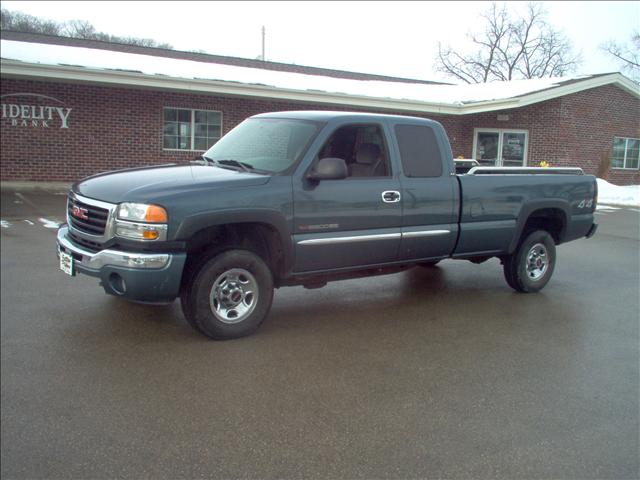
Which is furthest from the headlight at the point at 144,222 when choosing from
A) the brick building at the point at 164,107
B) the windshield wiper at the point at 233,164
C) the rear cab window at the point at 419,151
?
the brick building at the point at 164,107

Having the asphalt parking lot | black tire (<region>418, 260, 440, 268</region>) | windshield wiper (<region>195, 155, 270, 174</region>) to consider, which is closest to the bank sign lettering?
the asphalt parking lot

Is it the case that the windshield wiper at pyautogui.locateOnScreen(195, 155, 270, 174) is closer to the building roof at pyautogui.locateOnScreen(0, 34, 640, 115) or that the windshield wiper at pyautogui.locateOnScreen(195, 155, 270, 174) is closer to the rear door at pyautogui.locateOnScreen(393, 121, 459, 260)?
the rear door at pyautogui.locateOnScreen(393, 121, 459, 260)

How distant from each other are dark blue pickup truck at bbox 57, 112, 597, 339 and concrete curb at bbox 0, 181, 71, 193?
428 inches

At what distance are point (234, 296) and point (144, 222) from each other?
1014mm

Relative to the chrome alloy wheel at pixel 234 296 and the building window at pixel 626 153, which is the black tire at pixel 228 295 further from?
the building window at pixel 626 153

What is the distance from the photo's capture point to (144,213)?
4859mm

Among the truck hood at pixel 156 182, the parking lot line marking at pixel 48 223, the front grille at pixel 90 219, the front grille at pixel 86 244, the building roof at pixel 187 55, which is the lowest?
the parking lot line marking at pixel 48 223

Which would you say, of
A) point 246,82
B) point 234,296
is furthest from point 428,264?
point 246,82

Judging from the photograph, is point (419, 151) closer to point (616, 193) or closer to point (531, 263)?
point (531, 263)

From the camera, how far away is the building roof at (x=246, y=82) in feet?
48.0

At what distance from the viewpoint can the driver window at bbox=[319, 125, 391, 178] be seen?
620cm

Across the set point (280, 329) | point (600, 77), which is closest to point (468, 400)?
point (280, 329)

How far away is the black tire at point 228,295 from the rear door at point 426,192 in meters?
1.61

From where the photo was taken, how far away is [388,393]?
4348 mm
